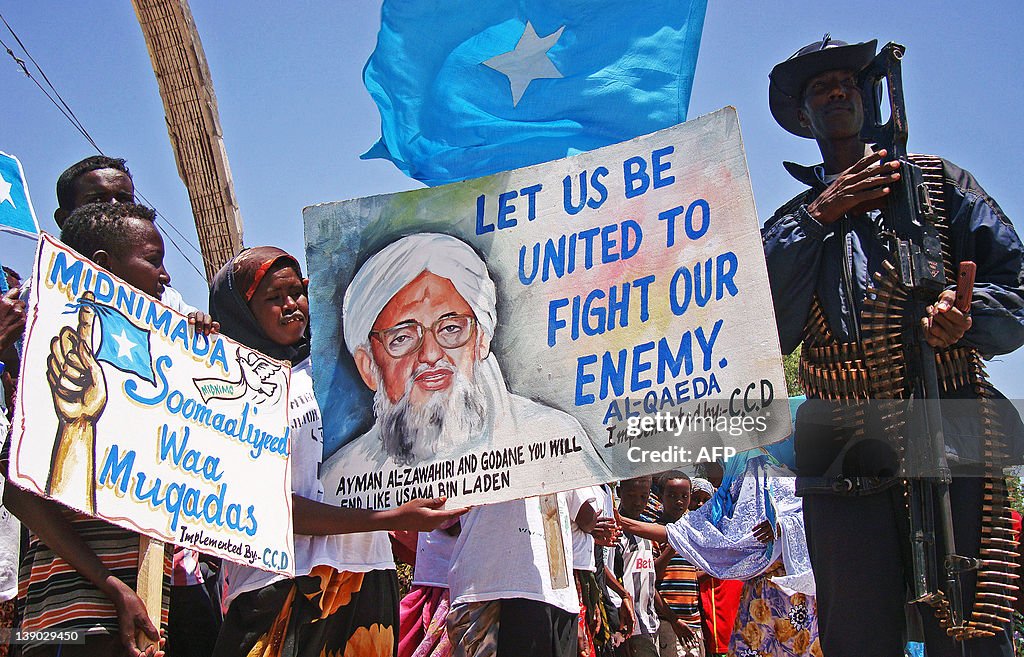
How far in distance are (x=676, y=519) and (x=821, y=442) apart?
16.7 ft

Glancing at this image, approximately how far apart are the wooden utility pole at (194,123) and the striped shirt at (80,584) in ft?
16.9

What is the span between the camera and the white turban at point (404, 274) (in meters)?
3.66

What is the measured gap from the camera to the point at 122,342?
10.2 ft

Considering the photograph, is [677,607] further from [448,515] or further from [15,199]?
[15,199]

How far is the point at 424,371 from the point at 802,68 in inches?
65.2

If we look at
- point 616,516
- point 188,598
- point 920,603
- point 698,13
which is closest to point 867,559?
point 920,603

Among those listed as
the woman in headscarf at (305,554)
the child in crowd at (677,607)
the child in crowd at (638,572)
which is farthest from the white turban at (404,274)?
the child in crowd at (677,607)

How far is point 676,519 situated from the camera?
8250 millimetres

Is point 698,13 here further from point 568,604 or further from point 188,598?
point 188,598

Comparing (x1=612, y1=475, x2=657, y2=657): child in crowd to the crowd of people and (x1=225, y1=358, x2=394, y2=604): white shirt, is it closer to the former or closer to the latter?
the crowd of people

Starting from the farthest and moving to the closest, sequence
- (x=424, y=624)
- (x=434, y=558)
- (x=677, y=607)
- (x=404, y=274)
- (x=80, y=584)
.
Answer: (x=677, y=607) < (x=434, y=558) < (x=424, y=624) < (x=404, y=274) < (x=80, y=584)

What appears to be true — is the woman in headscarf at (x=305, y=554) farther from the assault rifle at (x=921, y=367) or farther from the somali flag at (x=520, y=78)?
the assault rifle at (x=921, y=367)

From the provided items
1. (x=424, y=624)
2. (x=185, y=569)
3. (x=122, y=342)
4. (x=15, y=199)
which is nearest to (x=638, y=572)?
(x=424, y=624)

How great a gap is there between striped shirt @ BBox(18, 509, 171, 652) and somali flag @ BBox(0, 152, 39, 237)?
1.48 metres
